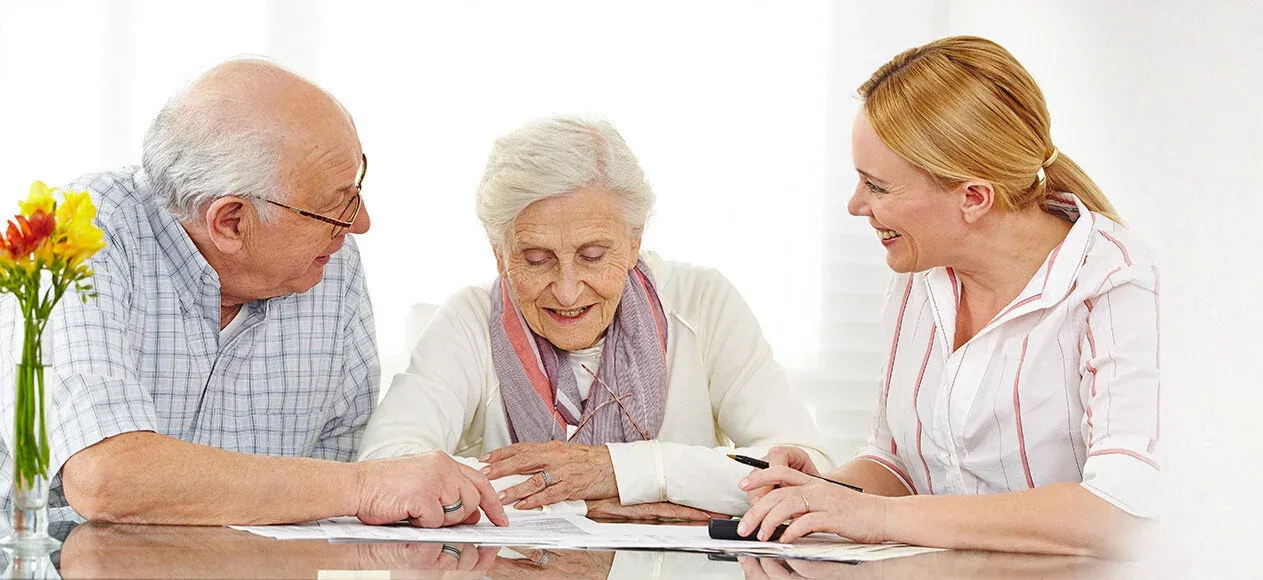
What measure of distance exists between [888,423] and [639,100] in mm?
1839

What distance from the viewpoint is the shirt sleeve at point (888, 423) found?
6.27 feet

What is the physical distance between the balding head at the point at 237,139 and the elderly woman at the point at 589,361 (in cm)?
39

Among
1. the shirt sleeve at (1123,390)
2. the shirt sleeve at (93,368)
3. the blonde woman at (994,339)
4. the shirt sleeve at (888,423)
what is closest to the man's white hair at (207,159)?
the shirt sleeve at (93,368)

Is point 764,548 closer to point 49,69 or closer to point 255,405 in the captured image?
point 255,405

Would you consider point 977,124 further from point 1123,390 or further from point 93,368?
point 93,368

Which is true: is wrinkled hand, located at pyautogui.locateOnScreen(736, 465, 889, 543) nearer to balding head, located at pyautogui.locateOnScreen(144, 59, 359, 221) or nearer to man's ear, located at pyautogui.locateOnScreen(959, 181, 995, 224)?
man's ear, located at pyautogui.locateOnScreen(959, 181, 995, 224)

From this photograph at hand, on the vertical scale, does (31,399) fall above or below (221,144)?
below

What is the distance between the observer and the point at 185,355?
1839 millimetres

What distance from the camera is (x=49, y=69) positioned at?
11.0 ft

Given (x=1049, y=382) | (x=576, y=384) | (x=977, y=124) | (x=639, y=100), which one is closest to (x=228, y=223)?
(x=576, y=384)

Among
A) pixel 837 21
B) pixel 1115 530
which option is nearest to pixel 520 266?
pixel 1115 530

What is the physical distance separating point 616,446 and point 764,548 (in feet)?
1.70

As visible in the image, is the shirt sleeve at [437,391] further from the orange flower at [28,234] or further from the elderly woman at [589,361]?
the orange flower at [28,234]

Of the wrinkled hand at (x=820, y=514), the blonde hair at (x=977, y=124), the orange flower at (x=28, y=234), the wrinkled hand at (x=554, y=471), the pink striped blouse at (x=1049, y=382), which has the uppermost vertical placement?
the blonde hair at (x=977, y=124)
